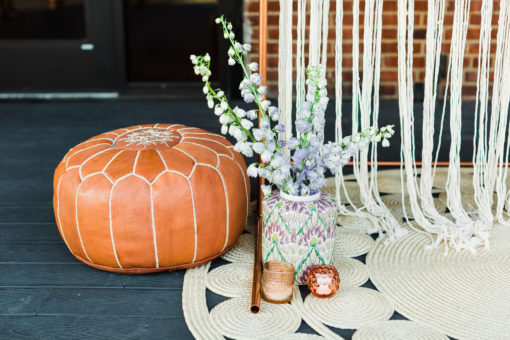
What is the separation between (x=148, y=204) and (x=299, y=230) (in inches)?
15.5

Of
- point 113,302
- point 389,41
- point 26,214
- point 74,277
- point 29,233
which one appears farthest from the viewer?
point 389,41

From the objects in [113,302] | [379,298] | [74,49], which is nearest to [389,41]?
[74,49]

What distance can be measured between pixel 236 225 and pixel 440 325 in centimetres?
60

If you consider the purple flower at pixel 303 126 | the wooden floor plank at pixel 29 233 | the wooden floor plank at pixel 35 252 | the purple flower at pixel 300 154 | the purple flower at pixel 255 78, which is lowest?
the wooden floor plank at pixel 35 252

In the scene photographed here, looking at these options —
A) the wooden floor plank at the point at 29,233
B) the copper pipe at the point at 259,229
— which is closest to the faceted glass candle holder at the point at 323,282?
the copper pipe at the point at 259,229

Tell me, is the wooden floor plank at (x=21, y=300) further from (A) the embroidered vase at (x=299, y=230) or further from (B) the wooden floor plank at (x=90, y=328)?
(A) the embroidered vase at (x=299, y=230)

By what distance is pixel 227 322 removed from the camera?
1292 millimetres

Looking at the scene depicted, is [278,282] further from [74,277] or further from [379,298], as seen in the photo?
[74,277]

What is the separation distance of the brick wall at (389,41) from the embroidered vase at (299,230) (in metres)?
2.21

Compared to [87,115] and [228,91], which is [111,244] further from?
[228,91]

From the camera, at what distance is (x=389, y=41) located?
3.46 meters

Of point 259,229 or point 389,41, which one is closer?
point 259,229

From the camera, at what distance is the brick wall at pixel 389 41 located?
3410mm

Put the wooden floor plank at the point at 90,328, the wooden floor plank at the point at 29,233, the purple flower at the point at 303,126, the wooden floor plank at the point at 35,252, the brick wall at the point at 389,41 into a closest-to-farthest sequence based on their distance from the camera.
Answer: the wooden floor plank at the point at 90,328
the purple flower at the point at 303,126
the wooden floor plank at the point at 35,252
the wooden floor plank at the point at 29,233
the brick wall at the point at 389,41
